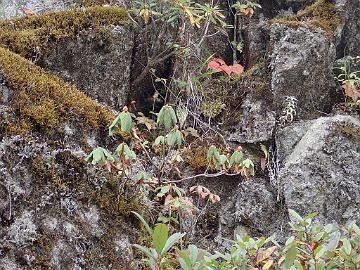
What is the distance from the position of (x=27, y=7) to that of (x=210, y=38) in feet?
6.42

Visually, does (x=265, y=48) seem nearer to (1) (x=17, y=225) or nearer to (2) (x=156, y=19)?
(2) (x=156, y=19)

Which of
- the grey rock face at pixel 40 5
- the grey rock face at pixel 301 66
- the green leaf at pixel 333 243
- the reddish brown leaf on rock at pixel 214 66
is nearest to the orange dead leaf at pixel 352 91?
the grey rock face at pixel 301 66

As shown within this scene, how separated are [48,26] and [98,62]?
0.51 m

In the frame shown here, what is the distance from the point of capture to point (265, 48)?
4.52 meters

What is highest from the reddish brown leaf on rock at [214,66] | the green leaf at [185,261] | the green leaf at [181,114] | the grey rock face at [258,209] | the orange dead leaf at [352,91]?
the reddish brown leaf on rock at [214,66]

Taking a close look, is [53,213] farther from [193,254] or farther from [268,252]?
[268,252]

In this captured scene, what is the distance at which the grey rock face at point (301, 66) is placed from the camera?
4.11 meters

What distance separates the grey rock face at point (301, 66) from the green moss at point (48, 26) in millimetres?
1498

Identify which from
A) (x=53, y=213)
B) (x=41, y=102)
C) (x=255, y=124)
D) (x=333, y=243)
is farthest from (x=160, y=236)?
(x=255, y=124)

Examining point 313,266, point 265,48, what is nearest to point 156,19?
point 265,48

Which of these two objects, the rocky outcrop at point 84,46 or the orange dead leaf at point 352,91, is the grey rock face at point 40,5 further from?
the orange dead leaf at point 352,91

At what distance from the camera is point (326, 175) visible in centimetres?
357

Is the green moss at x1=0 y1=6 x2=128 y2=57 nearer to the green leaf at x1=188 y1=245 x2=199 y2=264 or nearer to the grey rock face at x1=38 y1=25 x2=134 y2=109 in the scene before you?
the grey rock face at x1=38 y1=25 x2=134 y2=109

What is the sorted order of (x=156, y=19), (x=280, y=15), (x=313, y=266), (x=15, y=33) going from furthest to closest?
1. (x=280, y=15)
2. (x=156, y=19)
3. (x=15, y=33)
4. (x=313, y=266)
